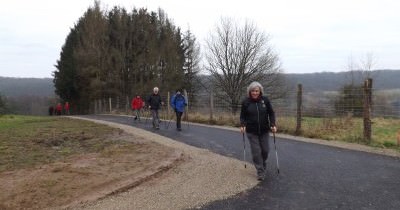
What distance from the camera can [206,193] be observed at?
8.10 m

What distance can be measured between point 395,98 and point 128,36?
34141mm

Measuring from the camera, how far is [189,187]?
8555 mm

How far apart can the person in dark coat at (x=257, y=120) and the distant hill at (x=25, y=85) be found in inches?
4329

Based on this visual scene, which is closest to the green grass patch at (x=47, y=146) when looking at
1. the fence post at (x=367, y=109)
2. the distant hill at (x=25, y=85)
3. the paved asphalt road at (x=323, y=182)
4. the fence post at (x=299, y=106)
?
the paved asphalt road at (x=323, y=182)

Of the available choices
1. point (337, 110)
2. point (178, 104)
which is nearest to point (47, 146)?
point (178, 104)

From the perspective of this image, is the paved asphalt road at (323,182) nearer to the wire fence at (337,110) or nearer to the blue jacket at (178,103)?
the wire fence at (337,110)

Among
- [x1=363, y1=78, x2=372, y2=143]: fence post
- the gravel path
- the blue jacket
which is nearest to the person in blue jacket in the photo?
the blue jacket

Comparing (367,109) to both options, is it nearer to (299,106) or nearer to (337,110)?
(337,110)

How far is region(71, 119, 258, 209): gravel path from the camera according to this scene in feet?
24.9

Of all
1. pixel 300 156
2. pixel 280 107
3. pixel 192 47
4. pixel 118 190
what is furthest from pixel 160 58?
pixel 118 190

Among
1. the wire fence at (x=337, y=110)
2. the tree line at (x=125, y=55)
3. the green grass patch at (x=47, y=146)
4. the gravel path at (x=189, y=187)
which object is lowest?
the green grass patch at (x=47, y=146)

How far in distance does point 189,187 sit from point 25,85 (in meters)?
134

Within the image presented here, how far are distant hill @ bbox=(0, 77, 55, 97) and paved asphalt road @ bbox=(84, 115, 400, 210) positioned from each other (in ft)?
356

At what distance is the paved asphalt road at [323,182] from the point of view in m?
7.31
